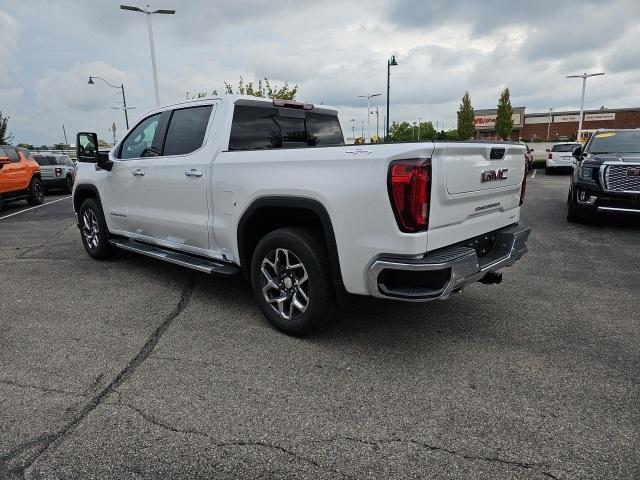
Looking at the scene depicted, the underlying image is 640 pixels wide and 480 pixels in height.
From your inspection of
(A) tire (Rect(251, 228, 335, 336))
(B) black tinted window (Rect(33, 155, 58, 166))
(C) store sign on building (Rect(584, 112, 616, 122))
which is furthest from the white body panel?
(C) store sign on building (Rect(584, 112, 616, 122))

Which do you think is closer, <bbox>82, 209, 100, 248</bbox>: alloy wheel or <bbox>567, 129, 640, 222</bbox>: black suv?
<bbox>82, 209, 100, 248</bbox>: alloy wheel

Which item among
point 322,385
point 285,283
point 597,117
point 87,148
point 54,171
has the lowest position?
point 322,385

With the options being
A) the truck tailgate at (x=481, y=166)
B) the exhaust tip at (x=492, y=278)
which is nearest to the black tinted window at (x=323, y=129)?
the truck tailgate at (x=481, y=166)

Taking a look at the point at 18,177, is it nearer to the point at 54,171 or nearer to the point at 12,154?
the point at 12,154

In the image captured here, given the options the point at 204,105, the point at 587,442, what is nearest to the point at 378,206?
the point at 587,442

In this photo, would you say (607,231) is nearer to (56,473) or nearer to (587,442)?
(587,442)

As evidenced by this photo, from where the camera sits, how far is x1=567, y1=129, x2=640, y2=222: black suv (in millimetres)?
7531

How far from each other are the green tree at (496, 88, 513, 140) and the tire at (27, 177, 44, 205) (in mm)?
60753

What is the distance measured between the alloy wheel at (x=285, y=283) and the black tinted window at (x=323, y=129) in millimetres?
1741

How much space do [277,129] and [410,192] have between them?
7.13 feet

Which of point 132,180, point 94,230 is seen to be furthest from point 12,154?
Result: point 132,180

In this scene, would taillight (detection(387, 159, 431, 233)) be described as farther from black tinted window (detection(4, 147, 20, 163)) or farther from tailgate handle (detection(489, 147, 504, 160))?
black tinted window (detection(4, 147, 20, 163))

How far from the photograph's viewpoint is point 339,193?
10.2 ft

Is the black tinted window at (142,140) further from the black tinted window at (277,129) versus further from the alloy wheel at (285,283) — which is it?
the alloy wheel at (285,283)
